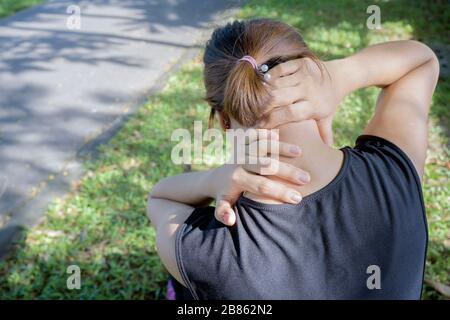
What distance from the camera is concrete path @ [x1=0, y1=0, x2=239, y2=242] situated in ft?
11.3

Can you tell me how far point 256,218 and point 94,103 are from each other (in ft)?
11.7

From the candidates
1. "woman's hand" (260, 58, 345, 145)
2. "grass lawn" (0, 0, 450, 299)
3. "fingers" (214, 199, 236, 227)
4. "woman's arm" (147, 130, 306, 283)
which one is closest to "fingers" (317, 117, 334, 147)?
"woman's hand" (260, 58, 345, 145)

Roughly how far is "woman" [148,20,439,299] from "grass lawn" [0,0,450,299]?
85cm

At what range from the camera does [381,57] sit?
4.87ft

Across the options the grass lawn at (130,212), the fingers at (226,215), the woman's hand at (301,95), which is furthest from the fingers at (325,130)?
the grass lawn at (130,212)

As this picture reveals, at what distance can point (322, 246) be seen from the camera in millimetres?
1111

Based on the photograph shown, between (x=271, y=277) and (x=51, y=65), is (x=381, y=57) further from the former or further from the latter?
(x=51, y=65)

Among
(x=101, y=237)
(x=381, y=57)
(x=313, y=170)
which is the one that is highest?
(x=381, y=57)

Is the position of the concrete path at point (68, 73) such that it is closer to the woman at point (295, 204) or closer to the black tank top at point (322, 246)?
the woman at point (295, 204)

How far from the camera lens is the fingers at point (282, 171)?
1126 millimetres

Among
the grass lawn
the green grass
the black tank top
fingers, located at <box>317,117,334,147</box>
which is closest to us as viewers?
the black tank top

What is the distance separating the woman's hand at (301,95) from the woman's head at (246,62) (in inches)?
0.9

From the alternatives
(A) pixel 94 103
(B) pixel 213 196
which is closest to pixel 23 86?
(A) pixel 94 103

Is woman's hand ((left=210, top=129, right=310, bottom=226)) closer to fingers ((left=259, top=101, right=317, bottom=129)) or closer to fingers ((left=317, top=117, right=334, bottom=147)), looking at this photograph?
fingers ((left=259, top=101, right=317, bottom=129))
